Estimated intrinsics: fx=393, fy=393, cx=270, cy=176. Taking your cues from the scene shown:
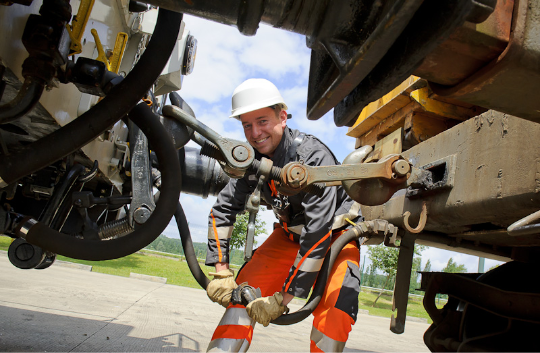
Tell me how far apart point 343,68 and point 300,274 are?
4.95 ft

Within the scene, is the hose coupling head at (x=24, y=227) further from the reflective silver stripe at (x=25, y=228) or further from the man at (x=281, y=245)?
the man at (x=281, y=245)

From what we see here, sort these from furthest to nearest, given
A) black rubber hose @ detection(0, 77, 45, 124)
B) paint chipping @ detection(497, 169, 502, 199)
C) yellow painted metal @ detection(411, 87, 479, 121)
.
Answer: yellow painted metal @ detection(411, 87, 479, 121), paint chipping @ detection(497, 169, 502, 199), black rubber hose @ detection(0, 77, 45, 124)

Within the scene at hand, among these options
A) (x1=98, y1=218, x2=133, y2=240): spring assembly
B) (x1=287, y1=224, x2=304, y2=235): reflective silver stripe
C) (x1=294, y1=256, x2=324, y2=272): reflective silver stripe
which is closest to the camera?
(x1=98, y1=218, x2=133, y2=240): spring assembly

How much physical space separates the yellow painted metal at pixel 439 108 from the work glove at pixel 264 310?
1.31 metres

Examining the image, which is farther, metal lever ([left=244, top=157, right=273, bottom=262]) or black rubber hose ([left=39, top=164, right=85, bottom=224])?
black rubber hose ([left=39, top=164, right=85, bottom=224])

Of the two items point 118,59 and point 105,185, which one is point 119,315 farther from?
point 118,59

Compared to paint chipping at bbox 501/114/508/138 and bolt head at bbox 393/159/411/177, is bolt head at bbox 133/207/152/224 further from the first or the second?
paint chipping at bbox 501/114/508/138

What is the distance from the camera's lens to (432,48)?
793mm

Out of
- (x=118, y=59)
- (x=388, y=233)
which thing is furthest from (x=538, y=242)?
(x=118, y=59)

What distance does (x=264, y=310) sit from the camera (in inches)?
84.6

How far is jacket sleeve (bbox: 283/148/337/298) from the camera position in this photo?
218 cm

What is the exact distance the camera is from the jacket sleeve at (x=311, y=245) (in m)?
2.18

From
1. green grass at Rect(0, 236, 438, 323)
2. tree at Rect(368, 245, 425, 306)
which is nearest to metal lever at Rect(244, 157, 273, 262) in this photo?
green grass at Rect(0, 236, 438, 323)

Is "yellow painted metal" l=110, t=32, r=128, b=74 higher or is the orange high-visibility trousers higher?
"yellow painted metal" l=110, t=32, r=128, b=74
